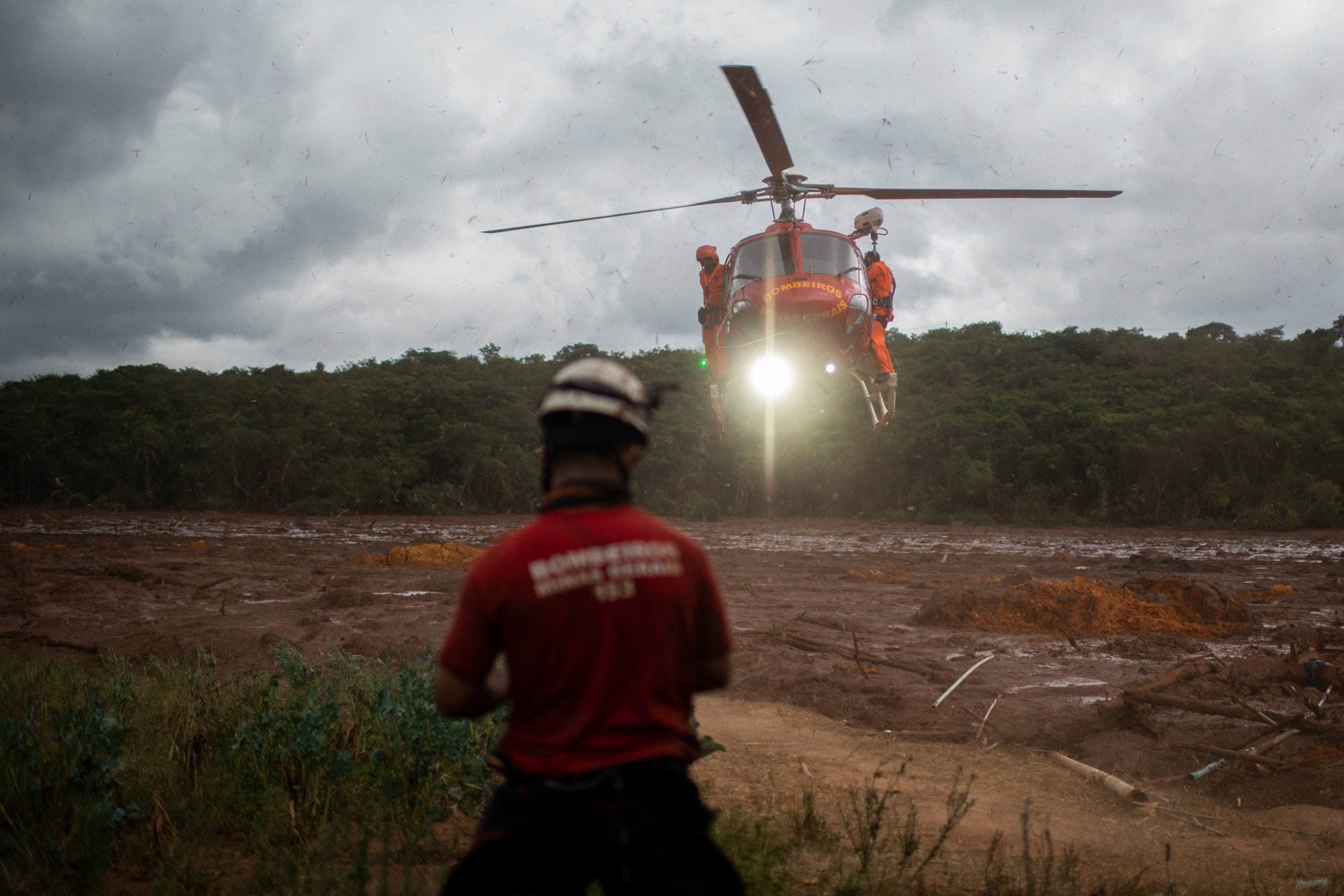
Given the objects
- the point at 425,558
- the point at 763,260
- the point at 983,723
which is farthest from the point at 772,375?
the point at 425,558

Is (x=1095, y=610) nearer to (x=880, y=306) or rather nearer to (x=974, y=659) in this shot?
(x=974, y=659)

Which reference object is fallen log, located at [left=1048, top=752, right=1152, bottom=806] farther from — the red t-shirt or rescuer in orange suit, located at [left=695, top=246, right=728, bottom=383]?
rescuer in orange suit, located at [left=695, top=246, right=728, bottom=383]

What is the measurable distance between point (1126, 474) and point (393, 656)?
118 feet

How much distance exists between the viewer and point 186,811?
186 inches

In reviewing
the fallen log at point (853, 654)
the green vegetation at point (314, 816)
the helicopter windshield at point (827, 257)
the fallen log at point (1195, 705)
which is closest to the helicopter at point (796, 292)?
the helicopter windshield at point (827, 257)

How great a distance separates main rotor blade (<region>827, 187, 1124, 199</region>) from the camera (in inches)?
394

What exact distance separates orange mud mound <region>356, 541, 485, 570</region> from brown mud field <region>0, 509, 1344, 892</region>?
59mm

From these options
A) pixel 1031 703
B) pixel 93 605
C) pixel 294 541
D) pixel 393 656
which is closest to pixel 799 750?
pixel 1031 703

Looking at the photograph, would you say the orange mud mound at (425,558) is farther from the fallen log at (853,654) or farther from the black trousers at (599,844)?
the black trousers at (599,844)

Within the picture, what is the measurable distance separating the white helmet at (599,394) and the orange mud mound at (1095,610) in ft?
36.2

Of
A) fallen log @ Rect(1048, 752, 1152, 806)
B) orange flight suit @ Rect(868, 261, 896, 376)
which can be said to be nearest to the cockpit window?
orange flight suit @ Rect(868, 261, 896, 376)

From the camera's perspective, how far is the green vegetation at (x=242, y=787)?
4.12 metres

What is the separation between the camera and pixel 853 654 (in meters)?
10.5

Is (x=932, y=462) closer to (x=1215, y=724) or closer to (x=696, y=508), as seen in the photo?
(x=696, y=508)
